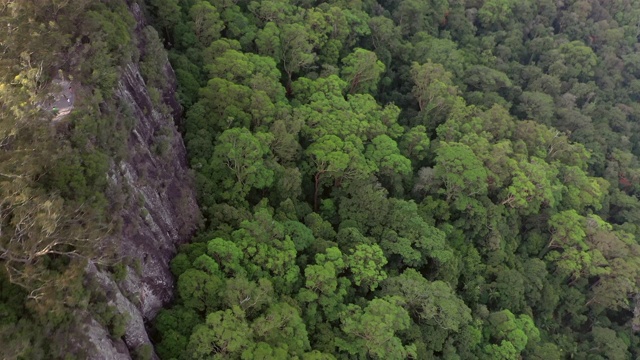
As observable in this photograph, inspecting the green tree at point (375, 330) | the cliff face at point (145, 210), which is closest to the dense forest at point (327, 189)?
the green tree at point (375, 330)

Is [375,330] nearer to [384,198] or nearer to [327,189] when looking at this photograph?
[384,198]

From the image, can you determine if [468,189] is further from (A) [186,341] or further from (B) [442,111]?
(A) [186,341]

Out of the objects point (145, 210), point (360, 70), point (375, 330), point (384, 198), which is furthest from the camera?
point (360, 70)

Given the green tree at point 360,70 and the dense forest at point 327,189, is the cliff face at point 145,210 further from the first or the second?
the green tree at point 360,70

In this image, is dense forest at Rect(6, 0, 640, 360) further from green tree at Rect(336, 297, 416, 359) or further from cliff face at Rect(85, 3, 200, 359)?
cliff face at Rect(85, 3, 200, 359)

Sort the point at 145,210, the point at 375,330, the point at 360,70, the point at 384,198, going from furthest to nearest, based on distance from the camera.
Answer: the point at 360,70, the point at 384,198, the point at 375,330, the point at 145,210

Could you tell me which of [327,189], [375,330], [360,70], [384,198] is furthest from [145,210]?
[360,70]
